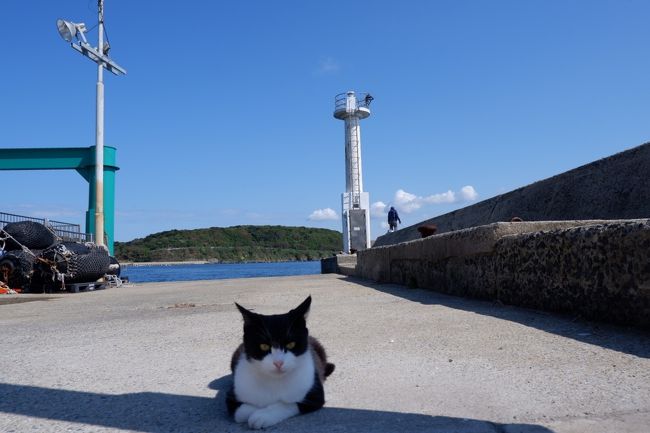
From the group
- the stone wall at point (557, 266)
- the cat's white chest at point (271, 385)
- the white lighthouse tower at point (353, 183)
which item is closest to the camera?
the cat's white chest at point (271, 385)

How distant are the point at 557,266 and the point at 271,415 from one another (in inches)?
103

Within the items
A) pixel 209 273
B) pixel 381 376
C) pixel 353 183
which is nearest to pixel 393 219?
pixel 353 183

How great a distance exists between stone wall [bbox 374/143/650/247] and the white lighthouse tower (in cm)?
1838

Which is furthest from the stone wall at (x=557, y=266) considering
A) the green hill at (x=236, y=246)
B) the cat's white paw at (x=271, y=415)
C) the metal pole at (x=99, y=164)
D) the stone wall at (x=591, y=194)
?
the green hill at (x=236, y=246)

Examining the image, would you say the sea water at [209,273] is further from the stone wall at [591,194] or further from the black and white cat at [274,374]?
the black and white cat at [274,374]

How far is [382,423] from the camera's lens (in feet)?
5.83

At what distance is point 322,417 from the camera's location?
1.89 metres

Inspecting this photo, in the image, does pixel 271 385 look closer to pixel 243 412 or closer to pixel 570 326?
pixel 243 412

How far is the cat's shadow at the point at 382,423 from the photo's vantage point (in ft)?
5.49

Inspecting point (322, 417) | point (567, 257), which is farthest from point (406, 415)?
point (567, 257)

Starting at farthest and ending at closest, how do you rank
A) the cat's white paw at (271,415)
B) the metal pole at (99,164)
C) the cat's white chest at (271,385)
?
the metal pole at (99,164) < the cat's white chest at (271,385) < the cat's white paw at (271,415)

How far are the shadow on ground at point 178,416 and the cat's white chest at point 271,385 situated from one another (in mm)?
98

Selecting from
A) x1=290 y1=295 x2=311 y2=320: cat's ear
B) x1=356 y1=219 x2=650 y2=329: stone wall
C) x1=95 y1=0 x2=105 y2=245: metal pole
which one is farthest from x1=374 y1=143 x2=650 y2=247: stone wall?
x1=95 y1=0 x2=105 y2=245: metal pole

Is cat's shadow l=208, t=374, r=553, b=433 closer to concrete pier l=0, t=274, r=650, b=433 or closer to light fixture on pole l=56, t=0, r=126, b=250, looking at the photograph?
concrete pier l=0, t=274, r=650, b=433
